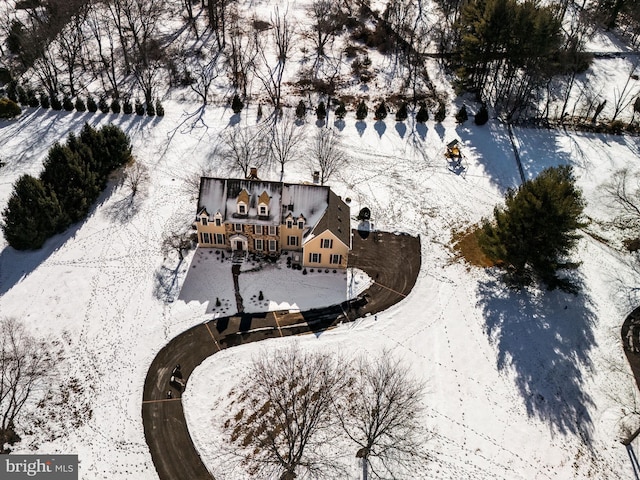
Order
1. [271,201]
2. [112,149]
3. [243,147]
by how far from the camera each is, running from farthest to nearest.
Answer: [243,147]
[112,149]
[271,201]

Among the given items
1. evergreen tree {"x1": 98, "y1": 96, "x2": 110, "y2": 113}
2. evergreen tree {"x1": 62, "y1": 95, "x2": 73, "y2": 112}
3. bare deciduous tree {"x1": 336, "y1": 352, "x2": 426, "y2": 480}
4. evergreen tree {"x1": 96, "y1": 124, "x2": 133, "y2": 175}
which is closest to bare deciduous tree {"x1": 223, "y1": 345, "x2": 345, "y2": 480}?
bare deciduous tree {"x1": 336, "y1": 352, "x2": 426, "y2": 480}

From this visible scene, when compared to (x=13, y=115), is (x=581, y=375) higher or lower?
lower

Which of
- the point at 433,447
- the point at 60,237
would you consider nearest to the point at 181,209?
the point at 60,237

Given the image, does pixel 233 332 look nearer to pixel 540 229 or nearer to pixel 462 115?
pixel 540 229

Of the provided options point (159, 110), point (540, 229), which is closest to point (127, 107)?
point (159, 110)

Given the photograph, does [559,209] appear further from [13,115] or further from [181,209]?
[13,115]

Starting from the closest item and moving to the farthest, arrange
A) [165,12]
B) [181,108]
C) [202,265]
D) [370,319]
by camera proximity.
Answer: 1. [370,319]
2. [202,265]
3. [181,108]
4. [165,12]
